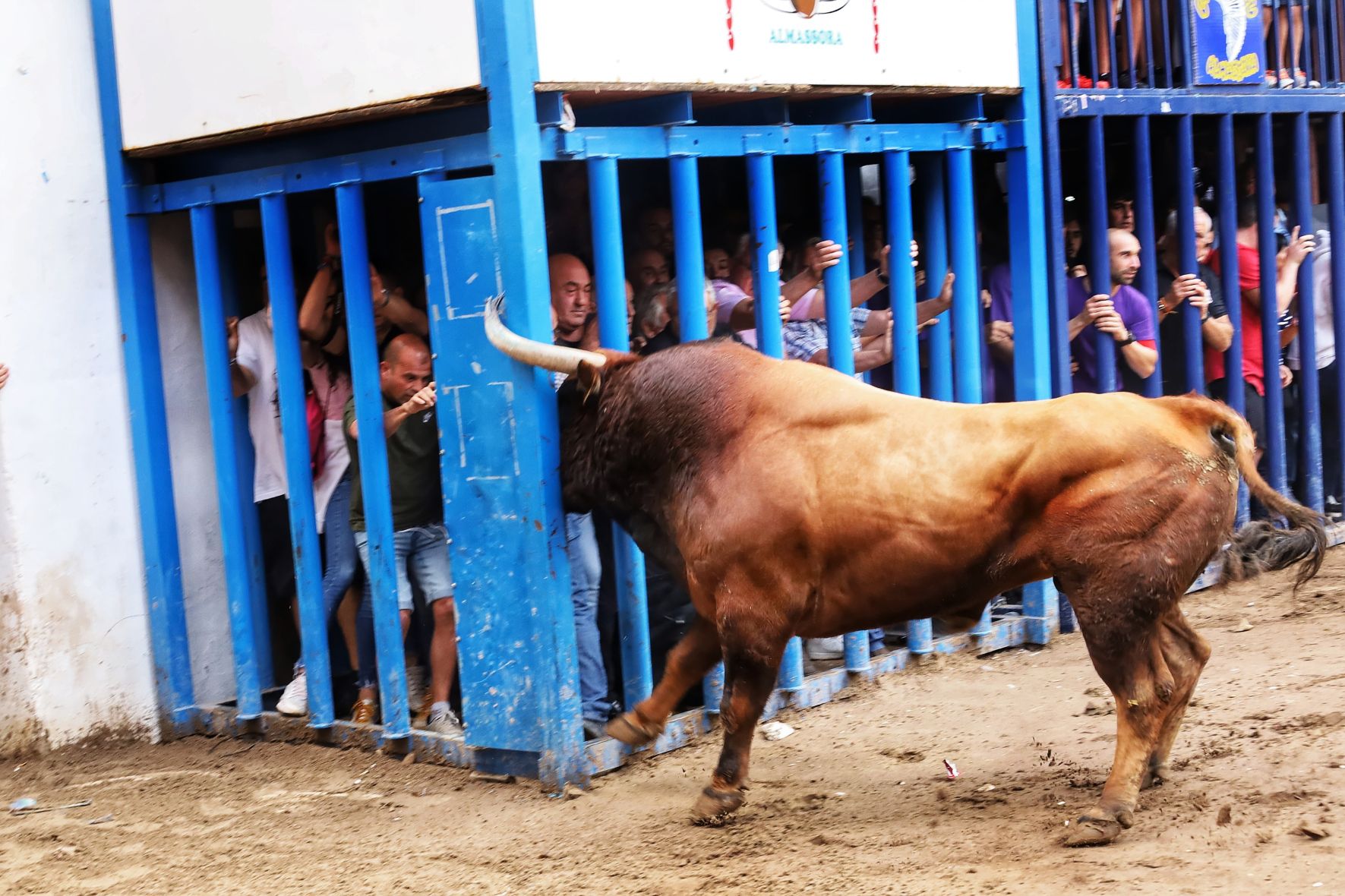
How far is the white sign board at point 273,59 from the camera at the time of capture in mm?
5227

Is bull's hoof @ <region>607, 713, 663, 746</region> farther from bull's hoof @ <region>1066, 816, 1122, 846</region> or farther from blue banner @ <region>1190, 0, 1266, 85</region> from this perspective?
blue banner @ <region>1190, 0, 1266, 85</region>

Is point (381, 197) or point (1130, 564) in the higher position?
point (381, 197)

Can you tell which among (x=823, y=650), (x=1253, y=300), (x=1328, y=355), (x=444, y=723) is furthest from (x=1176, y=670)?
(x=1328, y=355)

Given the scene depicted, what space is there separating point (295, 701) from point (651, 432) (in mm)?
2177

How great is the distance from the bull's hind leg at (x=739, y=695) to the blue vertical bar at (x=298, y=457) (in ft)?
6.03

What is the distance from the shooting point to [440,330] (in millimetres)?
5492

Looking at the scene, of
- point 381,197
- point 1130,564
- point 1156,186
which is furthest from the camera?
point 1156,186

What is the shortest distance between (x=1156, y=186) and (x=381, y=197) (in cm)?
438

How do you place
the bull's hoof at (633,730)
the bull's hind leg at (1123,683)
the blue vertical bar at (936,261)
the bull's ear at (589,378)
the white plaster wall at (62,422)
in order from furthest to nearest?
1. the blue vertical bar at (936,261)
2. the white plaster wall at (62,422)
3. the bull's hoof at (633,730)
4. the bull's ear at (589,378)
5. the bull's hind leg at (1123,683)

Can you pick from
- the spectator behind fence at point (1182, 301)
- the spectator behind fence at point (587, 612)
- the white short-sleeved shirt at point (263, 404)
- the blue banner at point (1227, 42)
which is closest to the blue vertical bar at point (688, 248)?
the spectator behind fence at point (587, 612)

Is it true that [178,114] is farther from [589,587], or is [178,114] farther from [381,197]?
[589,587]

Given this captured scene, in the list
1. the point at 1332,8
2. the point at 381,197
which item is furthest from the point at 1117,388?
the point at 381,197

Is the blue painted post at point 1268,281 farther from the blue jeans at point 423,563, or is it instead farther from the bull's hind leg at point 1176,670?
the blue jeans at point 423,563

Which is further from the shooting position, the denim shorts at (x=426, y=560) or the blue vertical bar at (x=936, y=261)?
the blue vertical bar at (x=936, y=261)
